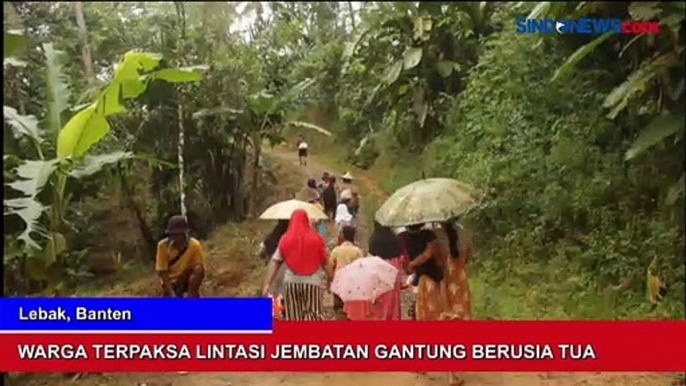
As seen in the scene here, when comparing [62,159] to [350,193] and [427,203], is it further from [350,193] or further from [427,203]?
[427,203]

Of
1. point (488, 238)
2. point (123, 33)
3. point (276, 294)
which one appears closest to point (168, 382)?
point (276, 294)

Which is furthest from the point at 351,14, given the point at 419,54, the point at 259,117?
the point at 259,117

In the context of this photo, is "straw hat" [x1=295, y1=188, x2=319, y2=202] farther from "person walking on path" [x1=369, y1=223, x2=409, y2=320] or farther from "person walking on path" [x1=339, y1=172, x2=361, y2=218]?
"person walking on path" [x1=369, y1=223, x2=409, y2=320]

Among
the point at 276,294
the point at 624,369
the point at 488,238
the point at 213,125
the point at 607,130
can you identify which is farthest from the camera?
the point at 607,130

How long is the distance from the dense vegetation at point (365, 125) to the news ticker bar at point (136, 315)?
0.42 m

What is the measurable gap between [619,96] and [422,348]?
1.43 m

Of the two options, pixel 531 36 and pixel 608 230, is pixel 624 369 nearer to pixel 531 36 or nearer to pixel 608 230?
pixel 608 230

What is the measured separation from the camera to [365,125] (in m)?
2.66

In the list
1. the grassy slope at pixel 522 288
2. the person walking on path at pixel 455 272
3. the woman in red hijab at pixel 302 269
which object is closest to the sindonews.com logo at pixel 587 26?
the grassy slope at pixel 522 288

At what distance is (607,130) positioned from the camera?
9.12ft

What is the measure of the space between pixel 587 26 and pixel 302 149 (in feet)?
3.51

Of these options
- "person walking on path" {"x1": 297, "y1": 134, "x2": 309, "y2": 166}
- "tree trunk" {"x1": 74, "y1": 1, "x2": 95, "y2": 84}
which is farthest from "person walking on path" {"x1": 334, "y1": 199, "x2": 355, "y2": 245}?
"tree trunk" {"x1": 74, "y1": 1, "x2": 95, "y2": 84}

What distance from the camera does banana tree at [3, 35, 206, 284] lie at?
2420mm

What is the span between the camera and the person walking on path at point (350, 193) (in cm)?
235
